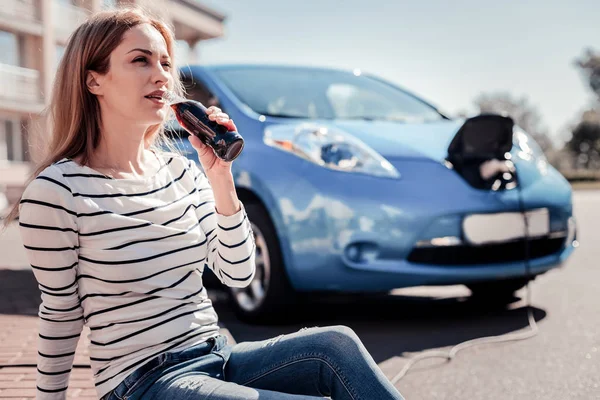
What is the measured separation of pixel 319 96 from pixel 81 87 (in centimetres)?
311

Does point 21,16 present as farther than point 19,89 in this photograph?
Yes

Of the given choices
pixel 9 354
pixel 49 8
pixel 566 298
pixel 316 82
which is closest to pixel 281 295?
pixel 9 354

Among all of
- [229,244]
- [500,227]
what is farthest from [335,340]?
[500,227]

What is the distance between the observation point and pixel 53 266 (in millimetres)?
1857

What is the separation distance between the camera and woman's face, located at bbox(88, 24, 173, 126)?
205cm

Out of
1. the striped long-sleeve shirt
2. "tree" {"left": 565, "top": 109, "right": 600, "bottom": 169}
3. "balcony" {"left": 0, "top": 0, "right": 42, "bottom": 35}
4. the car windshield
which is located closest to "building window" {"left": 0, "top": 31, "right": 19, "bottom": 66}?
"balcony" {"left": 0, "top": 0, "right": 42, "bottom": 35}

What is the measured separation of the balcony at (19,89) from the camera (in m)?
26.8

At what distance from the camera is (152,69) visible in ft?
6.76

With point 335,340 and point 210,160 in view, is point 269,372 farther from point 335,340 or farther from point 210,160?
point 210,160

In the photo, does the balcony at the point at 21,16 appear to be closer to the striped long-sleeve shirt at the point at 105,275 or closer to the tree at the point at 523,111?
the striped long-sleeve shirt at the point at 105,275

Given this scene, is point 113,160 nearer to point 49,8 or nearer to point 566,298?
point 566,298

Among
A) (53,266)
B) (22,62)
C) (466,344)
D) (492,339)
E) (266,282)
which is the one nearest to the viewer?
(53,266)

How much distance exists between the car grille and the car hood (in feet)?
1.67

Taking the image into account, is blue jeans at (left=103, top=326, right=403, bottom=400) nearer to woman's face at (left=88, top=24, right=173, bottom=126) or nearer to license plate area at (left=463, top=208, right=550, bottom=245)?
woman's face at (left=88, top=24, right=173, bottom=126)
